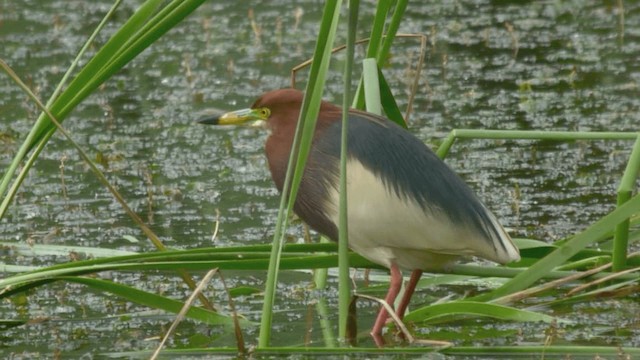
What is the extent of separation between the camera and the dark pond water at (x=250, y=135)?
146 inches

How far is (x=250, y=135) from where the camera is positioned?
6.12m

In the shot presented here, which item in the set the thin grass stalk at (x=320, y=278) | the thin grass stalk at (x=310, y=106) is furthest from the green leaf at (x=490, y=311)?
the thin grass stalk at (x=320, y=278)

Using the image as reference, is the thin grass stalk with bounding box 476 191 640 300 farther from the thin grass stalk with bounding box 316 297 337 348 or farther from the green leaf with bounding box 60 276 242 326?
the green leaf with bounding box 60 276 242 326

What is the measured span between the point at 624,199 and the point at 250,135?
3.02 metres

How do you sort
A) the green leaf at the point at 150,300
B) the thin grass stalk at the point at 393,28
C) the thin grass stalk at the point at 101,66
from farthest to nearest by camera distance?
the thin grass stalk at the point at 393,28, the green leaf at the point at 150,300, the thin grass stalk at the point at 101,66

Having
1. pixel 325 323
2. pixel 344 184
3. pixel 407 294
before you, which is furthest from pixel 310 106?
pixel 325 323

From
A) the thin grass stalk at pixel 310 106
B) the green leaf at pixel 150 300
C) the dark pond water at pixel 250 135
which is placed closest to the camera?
the thin grass stalk at pixel 310 106

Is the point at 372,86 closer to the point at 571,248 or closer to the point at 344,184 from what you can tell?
the point at 571,248

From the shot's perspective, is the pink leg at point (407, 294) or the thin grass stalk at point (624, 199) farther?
the pink leg at point (407, 294)

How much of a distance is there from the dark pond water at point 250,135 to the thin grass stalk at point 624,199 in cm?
16

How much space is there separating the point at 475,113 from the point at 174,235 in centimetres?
198

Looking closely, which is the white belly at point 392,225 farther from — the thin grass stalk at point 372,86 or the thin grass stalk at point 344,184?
the thin grass stalk at point 344,184

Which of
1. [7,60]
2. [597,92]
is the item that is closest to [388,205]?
[597,92]

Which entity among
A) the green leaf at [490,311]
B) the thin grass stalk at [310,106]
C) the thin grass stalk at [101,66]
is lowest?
the green leaf at [490,311]
